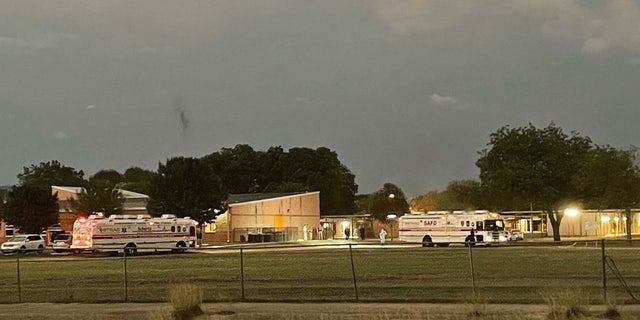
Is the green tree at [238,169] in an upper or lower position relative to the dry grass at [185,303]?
upper

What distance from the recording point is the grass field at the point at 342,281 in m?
23.9

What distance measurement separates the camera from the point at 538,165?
72562 mm

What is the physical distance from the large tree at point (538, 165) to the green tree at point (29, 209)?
43.2 meters

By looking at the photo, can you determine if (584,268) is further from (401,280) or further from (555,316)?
(555,316)

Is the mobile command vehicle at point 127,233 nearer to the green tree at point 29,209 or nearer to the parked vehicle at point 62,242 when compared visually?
the parked vehicle at point 62,242

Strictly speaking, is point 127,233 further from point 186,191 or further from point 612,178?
point 612,178

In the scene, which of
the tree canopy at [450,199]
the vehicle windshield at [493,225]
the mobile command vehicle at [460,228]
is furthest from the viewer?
the tree canopy at [450,199]

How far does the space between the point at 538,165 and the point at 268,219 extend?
1537 inches

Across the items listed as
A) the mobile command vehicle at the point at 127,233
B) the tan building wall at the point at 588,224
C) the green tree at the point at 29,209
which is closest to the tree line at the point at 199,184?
the green tree at the point at 29,209

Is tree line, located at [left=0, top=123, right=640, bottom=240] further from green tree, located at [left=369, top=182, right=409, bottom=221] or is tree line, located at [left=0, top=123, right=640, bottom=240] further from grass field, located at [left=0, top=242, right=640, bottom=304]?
grass field, located at [left=0, top=242, right=640, bottom=304]

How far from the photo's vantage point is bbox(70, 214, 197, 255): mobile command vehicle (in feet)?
197

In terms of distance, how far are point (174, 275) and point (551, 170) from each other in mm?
43980

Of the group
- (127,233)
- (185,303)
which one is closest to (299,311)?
(185,303)

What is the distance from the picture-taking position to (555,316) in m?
17.0
